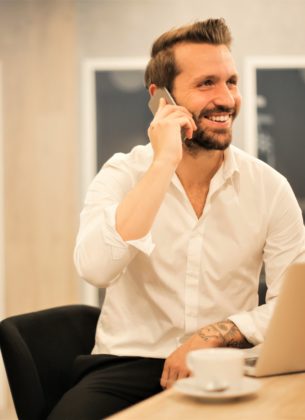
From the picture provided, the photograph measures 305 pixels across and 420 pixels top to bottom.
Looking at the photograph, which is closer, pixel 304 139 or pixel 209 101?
pixel 209 101

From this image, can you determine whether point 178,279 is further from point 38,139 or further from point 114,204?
point 38,139

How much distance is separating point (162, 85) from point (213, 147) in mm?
329

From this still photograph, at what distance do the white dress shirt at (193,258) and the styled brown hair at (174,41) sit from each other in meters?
0.34

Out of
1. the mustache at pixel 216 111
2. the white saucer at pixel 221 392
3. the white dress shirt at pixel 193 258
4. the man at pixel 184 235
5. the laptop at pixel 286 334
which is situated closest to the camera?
the white saucer at pixel 221 392

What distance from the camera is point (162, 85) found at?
2430mm

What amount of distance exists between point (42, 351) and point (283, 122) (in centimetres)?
258

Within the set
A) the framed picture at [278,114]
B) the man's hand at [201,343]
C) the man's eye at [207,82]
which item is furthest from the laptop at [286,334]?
the framed picture at [278,114]

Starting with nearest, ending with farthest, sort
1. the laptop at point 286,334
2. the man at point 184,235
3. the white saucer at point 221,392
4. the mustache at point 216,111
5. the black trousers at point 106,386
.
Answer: the white saucer at point 221,392, the laptop at point 286,334, the black trousers at point 106,386, the man at point 184,235, the mustache at point 216,111

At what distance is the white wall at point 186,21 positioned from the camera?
426cm

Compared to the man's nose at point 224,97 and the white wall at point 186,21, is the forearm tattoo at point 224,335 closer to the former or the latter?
the man's nose at point 224,97

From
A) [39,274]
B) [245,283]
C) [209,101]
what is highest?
[209,101]

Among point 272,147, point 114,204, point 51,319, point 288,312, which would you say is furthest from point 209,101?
point 272,147

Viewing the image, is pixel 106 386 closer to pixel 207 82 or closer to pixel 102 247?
pixel 102 247

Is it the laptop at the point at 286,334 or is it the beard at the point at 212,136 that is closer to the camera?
the laptop at the point at 286,334
